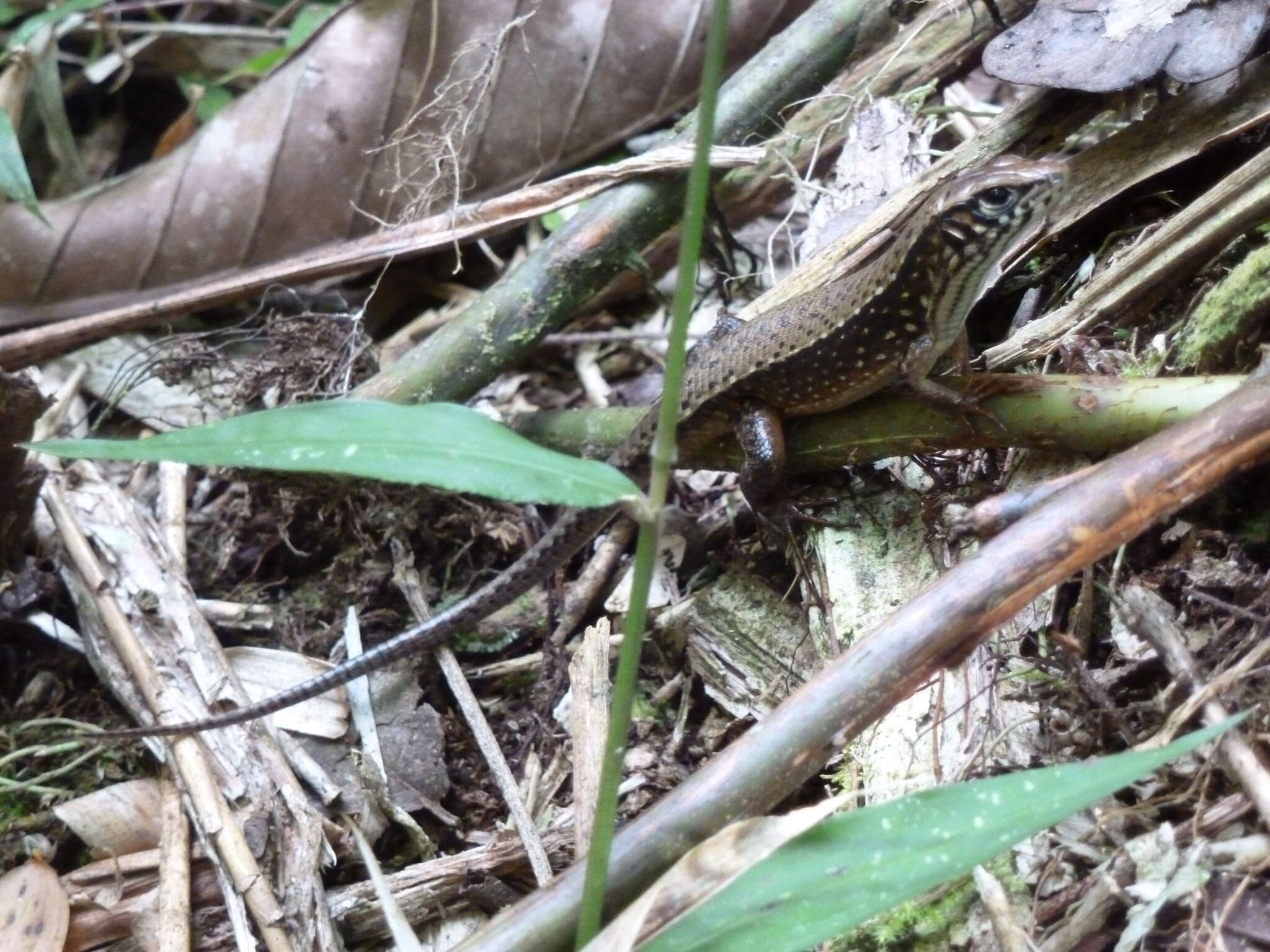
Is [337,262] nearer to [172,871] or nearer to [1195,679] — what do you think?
[172,871]

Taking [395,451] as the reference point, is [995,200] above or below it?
below

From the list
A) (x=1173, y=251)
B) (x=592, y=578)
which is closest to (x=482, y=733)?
(x=592, y=578)

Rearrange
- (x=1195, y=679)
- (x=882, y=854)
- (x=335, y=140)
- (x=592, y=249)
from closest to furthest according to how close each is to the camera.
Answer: (x=882, y=854) → (x=1195, y=679) → (x=592, y=249) → (x=335, y=140)

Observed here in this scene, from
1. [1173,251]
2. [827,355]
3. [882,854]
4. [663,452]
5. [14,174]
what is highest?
[14,174]

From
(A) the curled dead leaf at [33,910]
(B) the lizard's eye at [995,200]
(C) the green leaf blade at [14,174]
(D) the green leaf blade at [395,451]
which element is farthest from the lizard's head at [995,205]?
(A) the curled dead leaf at [33,910]

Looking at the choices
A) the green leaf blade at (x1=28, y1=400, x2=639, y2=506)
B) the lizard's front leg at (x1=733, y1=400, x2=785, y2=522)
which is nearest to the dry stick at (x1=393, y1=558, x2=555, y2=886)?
the lizard's front leg at (x1=733, y1=400, x2=785, y2=522)

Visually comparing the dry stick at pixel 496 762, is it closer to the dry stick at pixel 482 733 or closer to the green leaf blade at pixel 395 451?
the dry stick at pixel 482 733

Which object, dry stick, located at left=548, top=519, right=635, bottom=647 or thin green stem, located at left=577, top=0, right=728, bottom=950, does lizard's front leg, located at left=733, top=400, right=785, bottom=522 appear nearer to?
dry stick, located at left=548, top=519, right=635, bottom=647

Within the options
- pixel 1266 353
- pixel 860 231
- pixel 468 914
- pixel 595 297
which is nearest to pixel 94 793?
pixel 468 914
